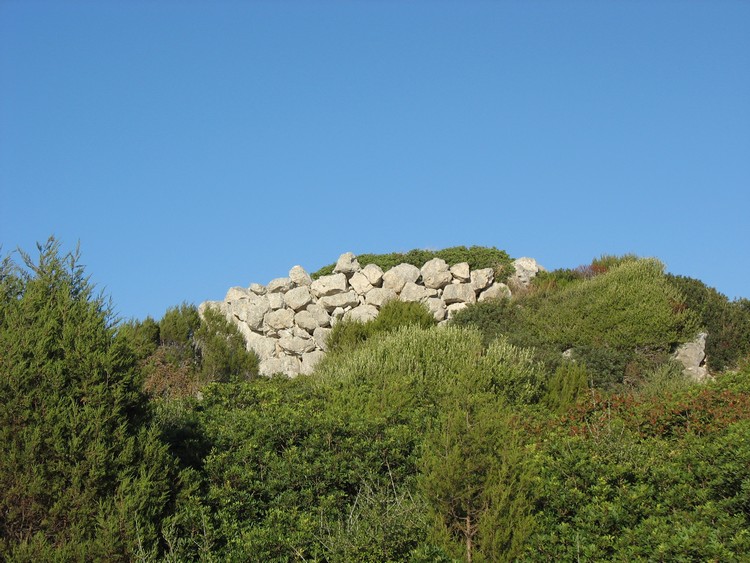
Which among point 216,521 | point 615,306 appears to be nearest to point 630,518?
point 216,521

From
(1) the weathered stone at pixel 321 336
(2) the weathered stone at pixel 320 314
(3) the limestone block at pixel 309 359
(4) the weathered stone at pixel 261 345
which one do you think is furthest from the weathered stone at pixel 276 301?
(3) the limestone block at pixel 309 359

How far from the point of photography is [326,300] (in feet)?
67.2

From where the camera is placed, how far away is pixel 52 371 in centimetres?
659

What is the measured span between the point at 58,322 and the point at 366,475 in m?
3.39

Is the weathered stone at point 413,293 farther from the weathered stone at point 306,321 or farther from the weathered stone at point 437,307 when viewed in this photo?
the weathered stone at point 306,321

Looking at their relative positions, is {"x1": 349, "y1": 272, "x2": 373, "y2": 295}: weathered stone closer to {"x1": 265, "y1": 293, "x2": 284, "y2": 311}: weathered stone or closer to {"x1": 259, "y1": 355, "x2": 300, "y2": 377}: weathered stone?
{"x1": 265, "y1": 293, "x2": 284, "y2": 311}: weathered stone

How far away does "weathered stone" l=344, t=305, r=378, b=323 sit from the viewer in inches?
775

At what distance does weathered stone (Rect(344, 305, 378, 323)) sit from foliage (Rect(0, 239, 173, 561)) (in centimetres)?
1268

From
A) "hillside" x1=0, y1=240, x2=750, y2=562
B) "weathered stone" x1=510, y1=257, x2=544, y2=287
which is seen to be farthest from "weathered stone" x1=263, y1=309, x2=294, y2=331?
"hillside" x1=0, y1=240, x2=750, y2=562

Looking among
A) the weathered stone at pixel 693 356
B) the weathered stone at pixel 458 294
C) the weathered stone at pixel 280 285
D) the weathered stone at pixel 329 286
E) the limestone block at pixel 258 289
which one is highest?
the limestone block at pixel 258 289

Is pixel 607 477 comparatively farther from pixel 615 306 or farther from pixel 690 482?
pixel 615 306

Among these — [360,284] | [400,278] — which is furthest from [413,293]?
[360,284]

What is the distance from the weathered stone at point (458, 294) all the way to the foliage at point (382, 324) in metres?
2.25

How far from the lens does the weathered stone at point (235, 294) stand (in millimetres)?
21781
